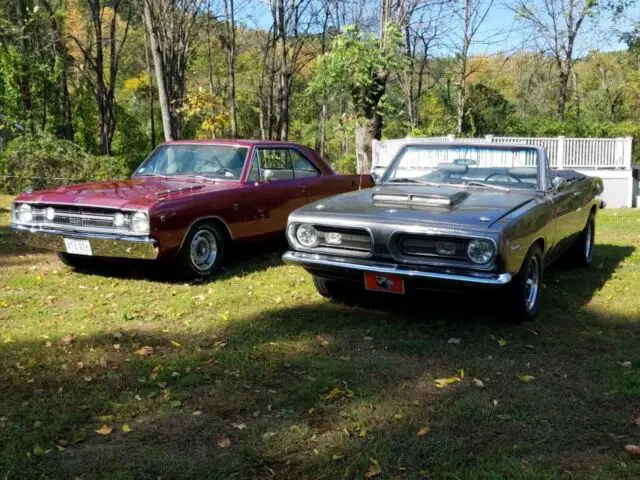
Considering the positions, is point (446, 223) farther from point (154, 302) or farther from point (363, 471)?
point (154, 302)

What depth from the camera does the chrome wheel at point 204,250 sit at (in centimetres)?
657

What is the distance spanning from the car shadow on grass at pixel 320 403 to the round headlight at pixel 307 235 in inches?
25.7

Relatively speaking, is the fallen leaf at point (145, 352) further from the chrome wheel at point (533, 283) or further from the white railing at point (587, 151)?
the white railing at point (587, 151)

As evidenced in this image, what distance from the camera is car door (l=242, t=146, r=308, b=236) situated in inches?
288

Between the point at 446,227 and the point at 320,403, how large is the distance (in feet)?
5.42

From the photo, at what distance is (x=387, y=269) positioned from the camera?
483 centimetres

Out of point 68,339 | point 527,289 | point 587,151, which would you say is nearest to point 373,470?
point 68,339

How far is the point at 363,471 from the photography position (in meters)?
2.98

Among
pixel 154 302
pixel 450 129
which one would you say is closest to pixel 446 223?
pixel 154 302

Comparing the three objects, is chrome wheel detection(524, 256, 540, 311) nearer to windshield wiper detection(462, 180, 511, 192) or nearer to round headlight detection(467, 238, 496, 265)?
windshield wiper detection(462, 180, 511, 192)

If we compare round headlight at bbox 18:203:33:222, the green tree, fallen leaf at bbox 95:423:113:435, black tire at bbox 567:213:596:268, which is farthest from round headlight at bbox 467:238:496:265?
the green tree

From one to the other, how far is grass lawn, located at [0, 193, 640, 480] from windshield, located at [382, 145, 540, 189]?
1.14 metres

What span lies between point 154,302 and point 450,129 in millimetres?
22024

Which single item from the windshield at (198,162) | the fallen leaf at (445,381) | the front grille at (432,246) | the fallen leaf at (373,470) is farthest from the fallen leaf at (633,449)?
the windshield at (198,162)
